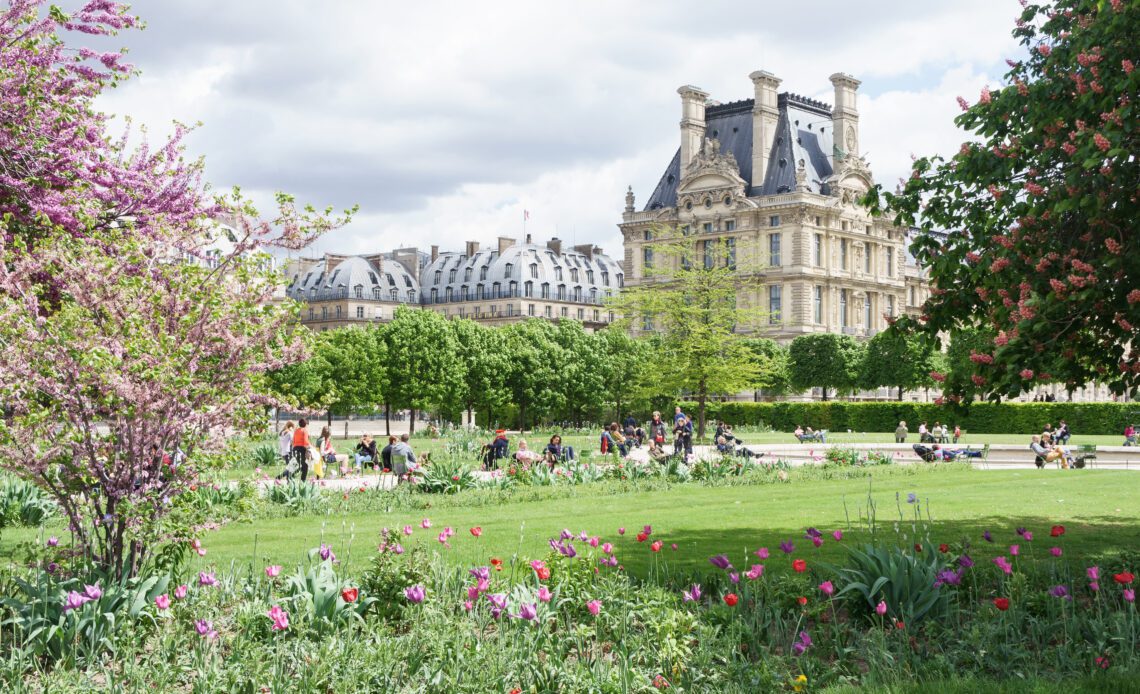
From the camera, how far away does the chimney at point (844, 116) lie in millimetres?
93750

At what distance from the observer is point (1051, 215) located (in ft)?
33.7

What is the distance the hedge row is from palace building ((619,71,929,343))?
26455 millimetres

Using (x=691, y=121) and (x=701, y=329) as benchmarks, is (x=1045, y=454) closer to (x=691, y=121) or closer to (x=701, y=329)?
(x=701, y=329)

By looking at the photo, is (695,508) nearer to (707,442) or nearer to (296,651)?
(296,651)

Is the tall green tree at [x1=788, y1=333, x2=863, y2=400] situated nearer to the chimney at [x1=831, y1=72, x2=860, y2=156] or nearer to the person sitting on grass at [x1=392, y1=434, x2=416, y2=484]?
the chimney at [x1=831, y1=72, x2=860, y2=156]

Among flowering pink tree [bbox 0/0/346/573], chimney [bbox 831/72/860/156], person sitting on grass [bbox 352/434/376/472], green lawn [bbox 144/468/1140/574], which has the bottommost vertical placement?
green lawn [bbox 144/468/1140/574]

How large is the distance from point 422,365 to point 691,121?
44.6 meters

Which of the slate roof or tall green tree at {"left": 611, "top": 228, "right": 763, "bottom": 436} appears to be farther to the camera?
the slate roof

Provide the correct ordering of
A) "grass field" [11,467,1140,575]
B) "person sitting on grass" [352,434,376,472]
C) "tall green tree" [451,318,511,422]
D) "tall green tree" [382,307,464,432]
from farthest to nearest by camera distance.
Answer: "tall green tree" [451,318,511,422] < "tall green tree" [382,307,464,432] < "person sitting on grass" [352,434,376,472] < "grass field" [11,467,1140,575]

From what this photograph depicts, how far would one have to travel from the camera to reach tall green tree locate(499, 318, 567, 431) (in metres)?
66.0

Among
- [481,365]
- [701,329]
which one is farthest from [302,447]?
[481,365]

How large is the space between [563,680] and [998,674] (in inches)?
114

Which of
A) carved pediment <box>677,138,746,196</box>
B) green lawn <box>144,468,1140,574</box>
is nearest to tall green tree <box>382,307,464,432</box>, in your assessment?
carved pediment <box>677,138,746,196</box>

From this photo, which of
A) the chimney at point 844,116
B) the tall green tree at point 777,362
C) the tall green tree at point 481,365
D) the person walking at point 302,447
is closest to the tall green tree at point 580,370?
the tall green tree at point 481,365
